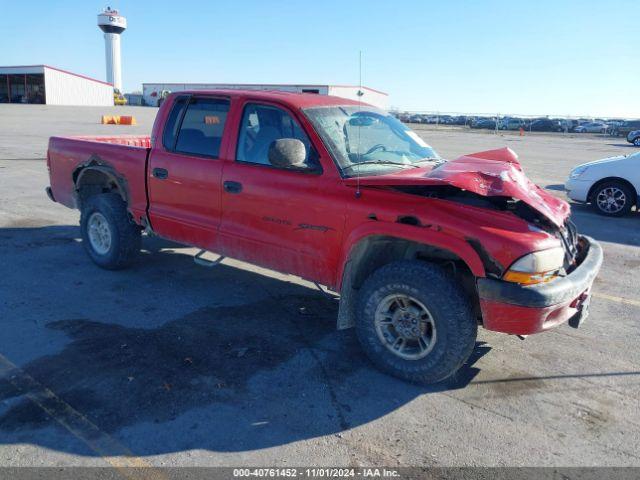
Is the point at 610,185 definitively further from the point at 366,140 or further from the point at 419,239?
the point at 419,239

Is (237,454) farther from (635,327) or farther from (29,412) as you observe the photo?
(635,327)

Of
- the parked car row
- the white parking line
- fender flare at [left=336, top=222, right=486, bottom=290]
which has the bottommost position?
the white parking line

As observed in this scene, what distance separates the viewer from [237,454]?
3.09 m

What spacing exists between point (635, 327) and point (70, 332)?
4970mm

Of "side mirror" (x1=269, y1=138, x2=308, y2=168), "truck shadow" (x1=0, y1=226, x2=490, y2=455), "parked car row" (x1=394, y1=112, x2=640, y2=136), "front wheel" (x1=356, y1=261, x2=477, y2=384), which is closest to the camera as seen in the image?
"truck shadow" (x1=0, y1=226, x2=490, y2=455)

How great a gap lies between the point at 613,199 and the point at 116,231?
8.67 metres

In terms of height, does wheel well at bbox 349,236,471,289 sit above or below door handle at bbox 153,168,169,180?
below

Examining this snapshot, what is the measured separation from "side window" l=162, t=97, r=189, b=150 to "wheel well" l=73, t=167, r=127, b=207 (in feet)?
2.81

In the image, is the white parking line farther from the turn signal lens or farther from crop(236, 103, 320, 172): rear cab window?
crop(236, 103, 320, 172): rear cab window

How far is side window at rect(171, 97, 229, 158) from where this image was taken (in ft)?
16.3

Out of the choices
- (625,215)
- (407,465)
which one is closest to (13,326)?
(407,465)

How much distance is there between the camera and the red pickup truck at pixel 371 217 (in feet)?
11.7

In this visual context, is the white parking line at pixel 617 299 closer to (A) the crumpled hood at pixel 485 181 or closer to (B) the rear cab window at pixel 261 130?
(A) the crumpled hood at pixel 485 181

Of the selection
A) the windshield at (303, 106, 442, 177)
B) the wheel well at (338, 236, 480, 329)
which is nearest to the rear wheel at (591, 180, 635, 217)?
the windshield at (303, 106, 442, 177)
